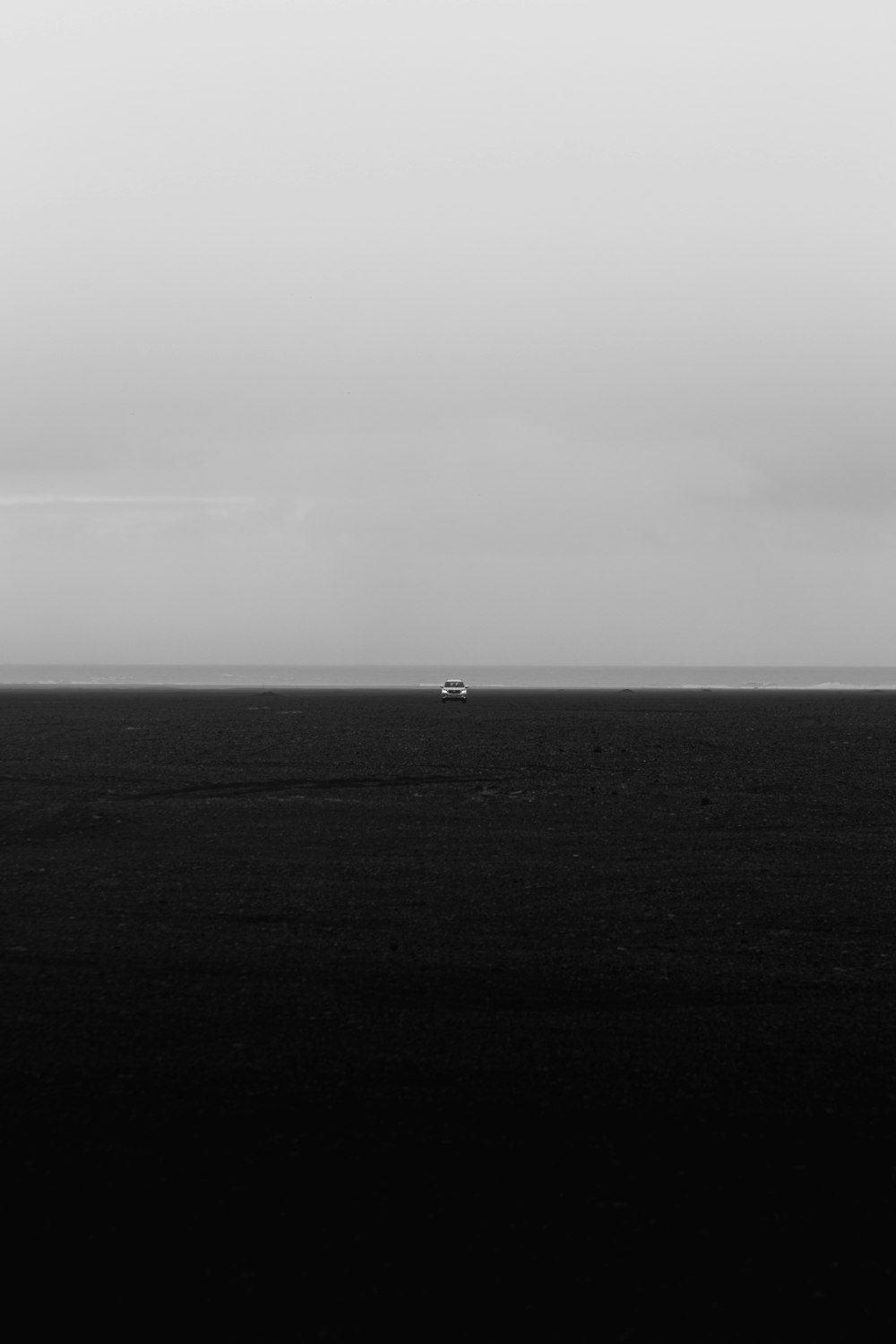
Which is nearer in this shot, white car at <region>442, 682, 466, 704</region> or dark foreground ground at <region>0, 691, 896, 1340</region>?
dark foreground ground at <region>0, 691, 896, 1340</region>

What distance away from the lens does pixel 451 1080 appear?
7504 millimetres

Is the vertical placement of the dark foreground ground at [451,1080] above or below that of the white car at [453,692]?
below

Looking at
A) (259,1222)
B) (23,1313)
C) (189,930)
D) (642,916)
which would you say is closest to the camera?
(23,1313)

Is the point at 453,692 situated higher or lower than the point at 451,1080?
higher

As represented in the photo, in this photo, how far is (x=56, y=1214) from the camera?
555cm

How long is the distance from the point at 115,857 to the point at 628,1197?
12.2 meters

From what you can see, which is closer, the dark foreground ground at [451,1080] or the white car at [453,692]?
the dark foreground ground at [451,1080]

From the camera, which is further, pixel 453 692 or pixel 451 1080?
pixel 453 692

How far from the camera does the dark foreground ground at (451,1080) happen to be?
16.5 ft

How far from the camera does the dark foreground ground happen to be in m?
5.04

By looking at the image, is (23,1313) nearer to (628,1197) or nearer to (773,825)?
(628,1197)

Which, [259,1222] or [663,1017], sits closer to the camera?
[259,1222]

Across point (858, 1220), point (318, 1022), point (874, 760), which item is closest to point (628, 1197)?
point (858, 1220)

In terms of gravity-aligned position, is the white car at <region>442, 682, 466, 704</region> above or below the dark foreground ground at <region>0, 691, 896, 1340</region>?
above
